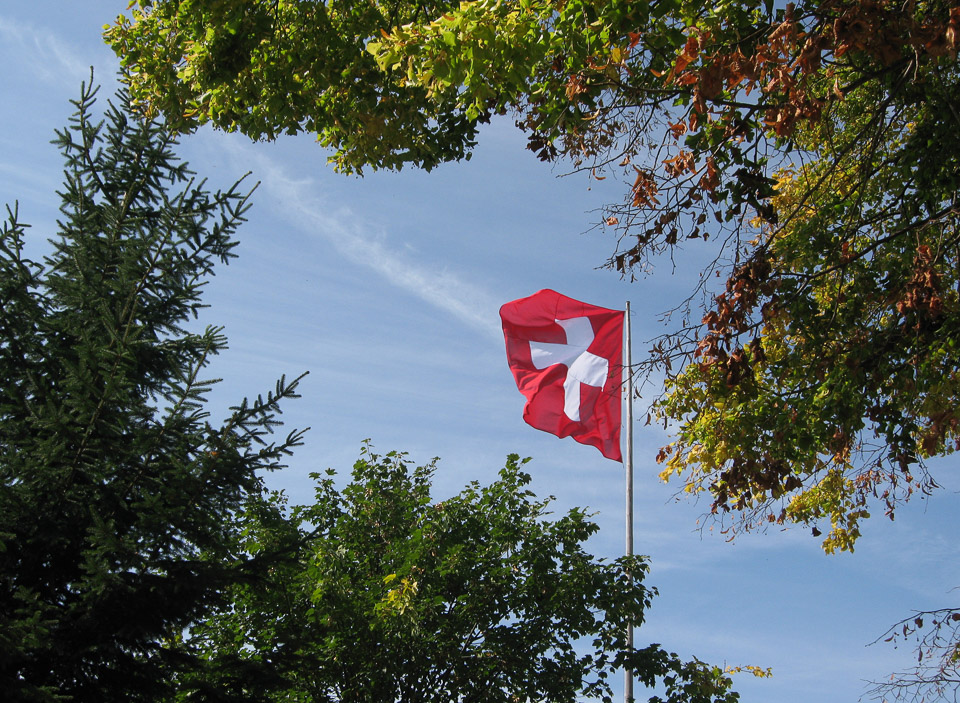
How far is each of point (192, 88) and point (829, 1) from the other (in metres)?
5.52

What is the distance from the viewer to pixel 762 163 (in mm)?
7043

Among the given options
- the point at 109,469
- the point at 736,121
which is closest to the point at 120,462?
the point at 109,469

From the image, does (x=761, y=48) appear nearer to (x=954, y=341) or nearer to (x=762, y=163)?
(x=762, y=163)

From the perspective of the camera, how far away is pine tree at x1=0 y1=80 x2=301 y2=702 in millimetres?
6215

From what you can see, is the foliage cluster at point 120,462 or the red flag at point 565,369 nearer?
the foliage cluster at point 120,462

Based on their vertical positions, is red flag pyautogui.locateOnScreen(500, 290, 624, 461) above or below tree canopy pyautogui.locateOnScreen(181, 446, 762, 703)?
above

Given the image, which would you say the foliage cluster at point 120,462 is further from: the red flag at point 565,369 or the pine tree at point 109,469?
the red flag at point 565,369

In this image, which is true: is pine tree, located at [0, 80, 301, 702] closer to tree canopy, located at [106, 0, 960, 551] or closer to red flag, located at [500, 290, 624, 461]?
tree canopy, located at [106, 0, 960, 551]

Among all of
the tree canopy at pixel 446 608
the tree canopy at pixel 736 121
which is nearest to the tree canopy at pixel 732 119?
the tree canopy at pixel 736 121

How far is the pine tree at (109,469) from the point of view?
6215 mm

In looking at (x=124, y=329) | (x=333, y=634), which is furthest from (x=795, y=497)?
(x=124, y=329)

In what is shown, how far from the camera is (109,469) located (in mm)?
6484

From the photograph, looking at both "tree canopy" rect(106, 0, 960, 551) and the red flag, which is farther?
the red flag

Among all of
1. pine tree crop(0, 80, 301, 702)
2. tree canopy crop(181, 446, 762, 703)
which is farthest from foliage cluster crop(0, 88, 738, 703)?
tree canopy crop(181, 446, 762, 703)
